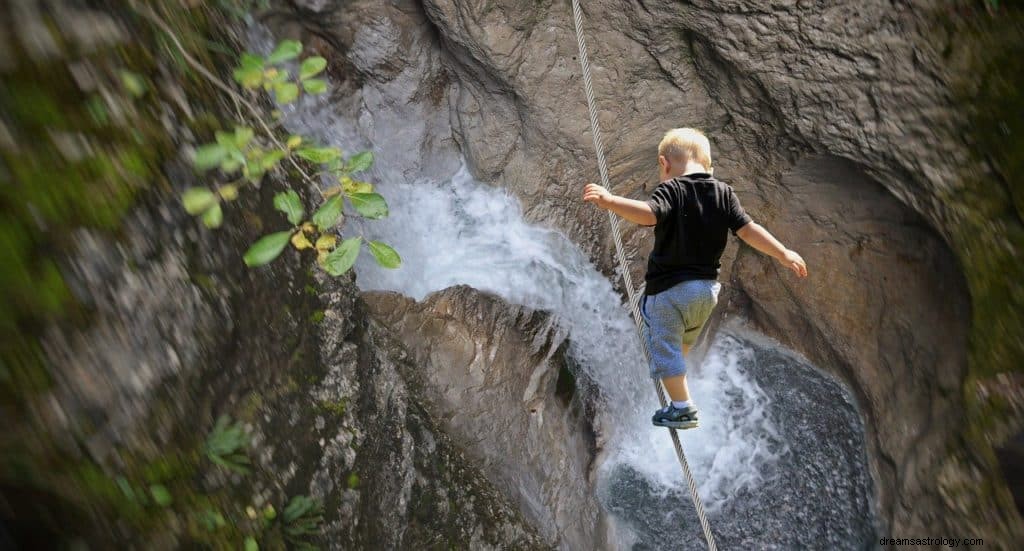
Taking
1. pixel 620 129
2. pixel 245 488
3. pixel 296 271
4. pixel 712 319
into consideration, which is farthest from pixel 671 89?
pixel 245 488

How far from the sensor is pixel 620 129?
165 inches

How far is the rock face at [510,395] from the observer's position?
362cm

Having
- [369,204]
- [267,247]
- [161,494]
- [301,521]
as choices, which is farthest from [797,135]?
[161,494]

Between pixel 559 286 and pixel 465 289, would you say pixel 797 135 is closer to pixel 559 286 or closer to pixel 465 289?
pixel 559 286

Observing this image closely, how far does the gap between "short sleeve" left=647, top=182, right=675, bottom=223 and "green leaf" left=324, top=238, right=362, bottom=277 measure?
1243 millimetres

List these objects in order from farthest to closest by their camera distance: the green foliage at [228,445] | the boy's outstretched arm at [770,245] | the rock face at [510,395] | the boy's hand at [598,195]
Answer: the rock face at [510,395]
the boy's outstretched arm at [770,245]
the boy's hand at [598,195]
the green foliage at [228,445]

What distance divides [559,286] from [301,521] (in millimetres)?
2746

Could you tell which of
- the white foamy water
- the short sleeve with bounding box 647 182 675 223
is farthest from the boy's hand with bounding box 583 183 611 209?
the white foamy water

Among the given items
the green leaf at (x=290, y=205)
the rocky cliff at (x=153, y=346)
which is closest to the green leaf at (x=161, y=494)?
the rocky cliff at (x=153, y=346)

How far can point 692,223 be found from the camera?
252 centimetres

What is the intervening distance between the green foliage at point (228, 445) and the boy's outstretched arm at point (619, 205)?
1.42 metres

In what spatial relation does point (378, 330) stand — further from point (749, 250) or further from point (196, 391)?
point (749, 250)

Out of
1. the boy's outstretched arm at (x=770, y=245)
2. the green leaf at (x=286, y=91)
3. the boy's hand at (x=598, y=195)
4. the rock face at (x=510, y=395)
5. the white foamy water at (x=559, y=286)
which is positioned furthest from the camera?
the white foamy water at (x=559, y=286)

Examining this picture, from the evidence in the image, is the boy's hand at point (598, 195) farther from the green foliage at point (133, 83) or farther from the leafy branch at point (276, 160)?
the green foliage at point (133, 83)
